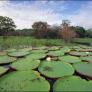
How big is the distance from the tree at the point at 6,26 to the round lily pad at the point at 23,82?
19.0ft

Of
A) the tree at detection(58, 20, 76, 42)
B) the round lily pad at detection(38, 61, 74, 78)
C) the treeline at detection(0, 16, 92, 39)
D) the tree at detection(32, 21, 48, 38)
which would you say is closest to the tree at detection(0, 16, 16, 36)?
the treeline at detection(0, 16, 92, 39)

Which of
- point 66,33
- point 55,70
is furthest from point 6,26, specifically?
point 55,70

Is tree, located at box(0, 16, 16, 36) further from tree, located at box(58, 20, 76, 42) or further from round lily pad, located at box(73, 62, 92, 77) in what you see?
round lily pad, located at box(73, 62, 92, 77)

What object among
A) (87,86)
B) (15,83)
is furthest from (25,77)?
(87,86)

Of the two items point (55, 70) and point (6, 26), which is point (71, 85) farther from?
point (6, 26)

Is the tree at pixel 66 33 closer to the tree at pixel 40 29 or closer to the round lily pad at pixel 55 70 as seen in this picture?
the tree at pixel 40 29

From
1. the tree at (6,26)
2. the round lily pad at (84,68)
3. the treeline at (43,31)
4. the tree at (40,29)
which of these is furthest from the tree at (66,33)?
the round lily pad at (84,68)

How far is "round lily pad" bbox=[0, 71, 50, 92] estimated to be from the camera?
994 mm

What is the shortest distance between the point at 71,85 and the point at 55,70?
306mm

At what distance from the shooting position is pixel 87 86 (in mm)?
1035

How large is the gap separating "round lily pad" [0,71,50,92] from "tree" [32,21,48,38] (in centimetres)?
651

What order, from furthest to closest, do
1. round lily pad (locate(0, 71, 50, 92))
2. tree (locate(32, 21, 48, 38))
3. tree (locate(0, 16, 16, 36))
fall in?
tree (locate(32, 21, 48, 38)) < tree (locate(0, 16, 16, 36)) < round lily pad (locate(0, 71, 50, 92))

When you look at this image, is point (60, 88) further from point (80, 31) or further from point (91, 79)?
point (80, 31)

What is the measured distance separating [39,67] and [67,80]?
0.37 metres
